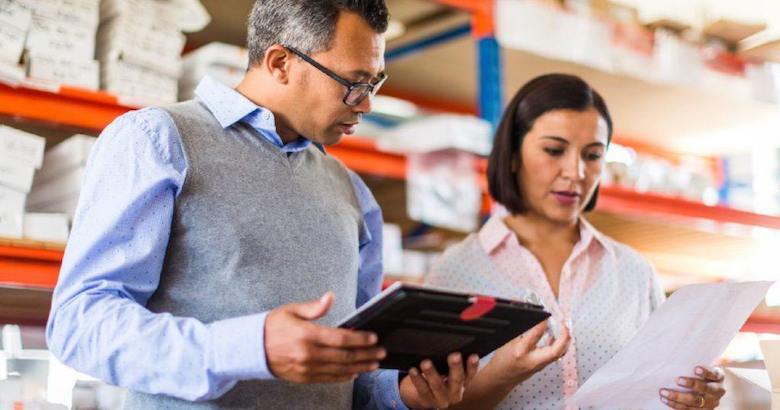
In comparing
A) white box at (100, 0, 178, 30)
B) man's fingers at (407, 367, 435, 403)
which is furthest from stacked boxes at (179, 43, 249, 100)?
man's fingers at (407, 367, 435, 403)

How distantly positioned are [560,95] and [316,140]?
0.83m

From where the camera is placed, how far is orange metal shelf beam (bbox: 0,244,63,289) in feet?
7.71

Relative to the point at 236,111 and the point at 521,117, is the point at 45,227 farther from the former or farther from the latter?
the point at 521,117

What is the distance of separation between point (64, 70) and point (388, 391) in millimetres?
1384

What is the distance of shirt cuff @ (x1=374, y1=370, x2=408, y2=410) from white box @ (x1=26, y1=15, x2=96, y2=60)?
1352 mm

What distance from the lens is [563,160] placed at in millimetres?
2340

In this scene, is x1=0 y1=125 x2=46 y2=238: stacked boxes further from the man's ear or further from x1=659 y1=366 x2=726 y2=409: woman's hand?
x1=659 y1=366 x2=726 y2=409: woman's hand

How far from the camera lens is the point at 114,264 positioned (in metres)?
1.44

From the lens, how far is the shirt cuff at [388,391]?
1813mm

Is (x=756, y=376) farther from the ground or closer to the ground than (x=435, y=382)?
closer to the ground

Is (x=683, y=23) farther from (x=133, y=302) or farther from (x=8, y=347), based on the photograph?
(x=133, y=302)

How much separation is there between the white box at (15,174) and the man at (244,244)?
0.92 metres

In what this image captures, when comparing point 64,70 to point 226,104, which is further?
point 64,70

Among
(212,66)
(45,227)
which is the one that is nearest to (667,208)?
(212,66)
